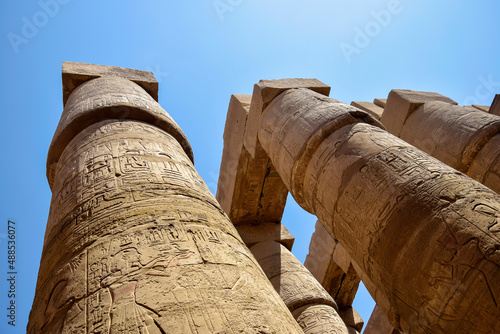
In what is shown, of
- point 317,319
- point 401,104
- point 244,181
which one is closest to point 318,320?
point 317,319

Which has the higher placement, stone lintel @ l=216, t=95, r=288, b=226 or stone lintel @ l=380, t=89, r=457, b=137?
stone lintel @ l=380, t=89, r=457, b=137

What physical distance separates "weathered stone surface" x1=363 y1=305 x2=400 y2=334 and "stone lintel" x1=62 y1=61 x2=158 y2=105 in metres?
4.79

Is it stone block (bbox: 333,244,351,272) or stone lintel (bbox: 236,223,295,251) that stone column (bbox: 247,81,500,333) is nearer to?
stone lintel (bbox: 236,223,295,251)

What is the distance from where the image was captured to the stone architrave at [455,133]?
14.0ft

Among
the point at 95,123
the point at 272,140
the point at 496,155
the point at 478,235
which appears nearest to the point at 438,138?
the point at 496,155

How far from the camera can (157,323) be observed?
1312 millimetres

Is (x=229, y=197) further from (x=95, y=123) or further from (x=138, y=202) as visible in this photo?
(x=138, y=202)

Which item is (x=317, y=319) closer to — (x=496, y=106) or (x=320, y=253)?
(x=320, y=253)

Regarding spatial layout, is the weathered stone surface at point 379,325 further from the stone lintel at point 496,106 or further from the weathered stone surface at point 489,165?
the stone lintel at point 496,106

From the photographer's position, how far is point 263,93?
15.5 ft

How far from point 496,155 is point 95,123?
4244 millimetres

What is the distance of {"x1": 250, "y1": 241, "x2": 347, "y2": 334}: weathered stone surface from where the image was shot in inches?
176

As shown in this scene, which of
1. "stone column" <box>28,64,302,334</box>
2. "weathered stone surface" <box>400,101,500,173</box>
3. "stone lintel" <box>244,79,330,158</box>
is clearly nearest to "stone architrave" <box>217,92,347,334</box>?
"stone lintel" <box>244,79,330,158</box>

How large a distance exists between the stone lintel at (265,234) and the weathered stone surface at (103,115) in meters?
2.47
